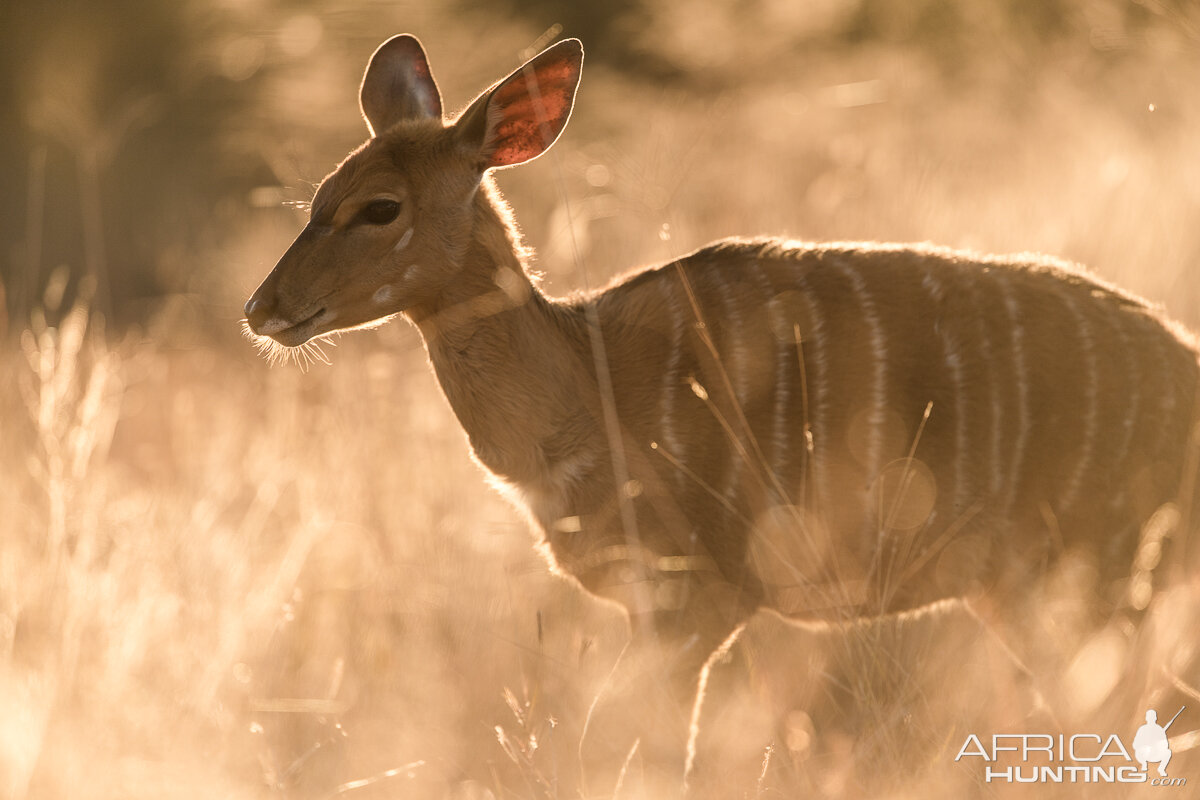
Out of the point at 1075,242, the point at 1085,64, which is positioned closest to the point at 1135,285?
the point at 1075,242

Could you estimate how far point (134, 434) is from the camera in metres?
7.89

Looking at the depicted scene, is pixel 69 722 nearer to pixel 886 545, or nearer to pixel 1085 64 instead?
pixel 886 545

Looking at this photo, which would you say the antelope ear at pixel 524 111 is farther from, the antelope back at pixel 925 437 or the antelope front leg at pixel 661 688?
the antelope front leg at pixel 661 688

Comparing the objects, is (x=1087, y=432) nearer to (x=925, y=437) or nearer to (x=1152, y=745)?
(x=925, y=437)

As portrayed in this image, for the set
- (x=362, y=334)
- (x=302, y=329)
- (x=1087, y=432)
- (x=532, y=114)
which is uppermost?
(x=532, y=114)

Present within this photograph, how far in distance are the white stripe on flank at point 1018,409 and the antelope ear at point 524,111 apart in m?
1.50

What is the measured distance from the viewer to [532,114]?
4195 millimetres

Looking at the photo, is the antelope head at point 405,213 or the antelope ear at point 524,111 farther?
the antelope ear at point 524,111

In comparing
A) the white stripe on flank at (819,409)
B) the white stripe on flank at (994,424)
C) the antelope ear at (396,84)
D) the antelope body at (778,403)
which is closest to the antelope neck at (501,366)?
the antelope body at (778,403)

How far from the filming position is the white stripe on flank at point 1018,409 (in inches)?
157

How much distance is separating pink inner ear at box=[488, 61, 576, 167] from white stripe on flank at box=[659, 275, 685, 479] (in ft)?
1.93

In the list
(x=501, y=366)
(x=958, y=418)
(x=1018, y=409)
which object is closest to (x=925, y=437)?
(x=958, y=418)

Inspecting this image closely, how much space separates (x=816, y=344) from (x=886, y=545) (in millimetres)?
637

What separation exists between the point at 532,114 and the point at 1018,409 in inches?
68.2
